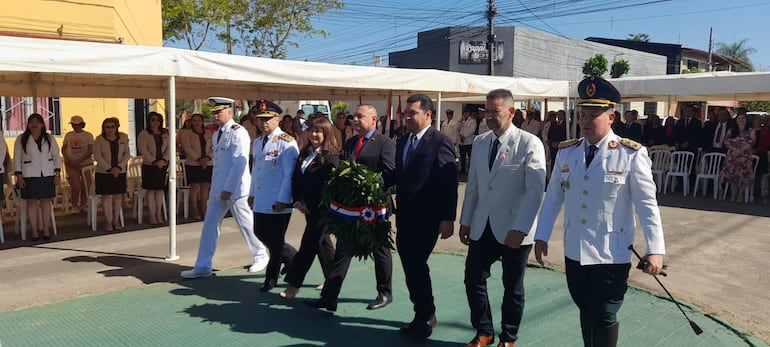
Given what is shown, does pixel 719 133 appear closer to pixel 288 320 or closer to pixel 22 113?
pixel 288 320

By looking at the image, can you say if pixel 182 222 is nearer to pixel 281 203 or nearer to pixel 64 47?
pixel 64 47

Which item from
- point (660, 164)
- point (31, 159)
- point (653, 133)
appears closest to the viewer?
point (31, 159)

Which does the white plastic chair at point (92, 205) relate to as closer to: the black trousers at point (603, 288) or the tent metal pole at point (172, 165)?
the tent metal pole at point (172, 165)

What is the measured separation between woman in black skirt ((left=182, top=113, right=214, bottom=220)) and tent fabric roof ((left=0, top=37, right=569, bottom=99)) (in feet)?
2.60

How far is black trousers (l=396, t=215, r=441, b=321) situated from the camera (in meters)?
3.95

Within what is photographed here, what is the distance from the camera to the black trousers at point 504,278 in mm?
3682

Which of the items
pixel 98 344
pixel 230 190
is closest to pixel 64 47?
pixel 230 190

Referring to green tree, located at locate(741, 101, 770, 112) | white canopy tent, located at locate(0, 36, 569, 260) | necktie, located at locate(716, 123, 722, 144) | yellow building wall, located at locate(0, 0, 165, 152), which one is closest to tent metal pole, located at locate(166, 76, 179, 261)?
white canopy tent, located at locate(0, 36, 569, 260)

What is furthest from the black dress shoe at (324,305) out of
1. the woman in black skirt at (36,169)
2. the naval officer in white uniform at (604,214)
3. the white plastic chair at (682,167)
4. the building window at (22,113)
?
the white plastic chair at (682,167)

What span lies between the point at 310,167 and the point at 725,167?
9.54 meters

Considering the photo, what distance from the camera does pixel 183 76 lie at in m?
6.24

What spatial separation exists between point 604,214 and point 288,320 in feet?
8.54

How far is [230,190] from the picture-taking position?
216 inches

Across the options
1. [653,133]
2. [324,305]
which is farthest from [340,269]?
[653,133]
